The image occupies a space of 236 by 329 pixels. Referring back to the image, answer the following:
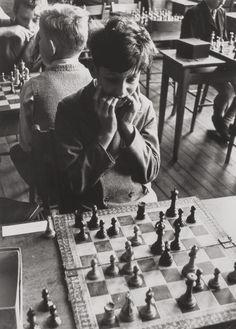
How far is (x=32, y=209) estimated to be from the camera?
2025 mm

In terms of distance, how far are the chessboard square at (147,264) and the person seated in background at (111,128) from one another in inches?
21.1

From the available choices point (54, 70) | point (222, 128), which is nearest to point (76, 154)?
point (54, 70)

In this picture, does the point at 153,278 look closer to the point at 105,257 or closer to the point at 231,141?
the point at 105,257

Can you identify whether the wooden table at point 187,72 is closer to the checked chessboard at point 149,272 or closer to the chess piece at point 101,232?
the checked chessboard at point 149,272

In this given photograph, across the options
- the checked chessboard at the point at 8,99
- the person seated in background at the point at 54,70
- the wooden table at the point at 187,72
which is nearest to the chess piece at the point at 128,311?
the person seated in background at the point at 54,70

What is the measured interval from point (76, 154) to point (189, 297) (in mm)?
840

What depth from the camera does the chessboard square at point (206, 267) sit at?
1.36 m

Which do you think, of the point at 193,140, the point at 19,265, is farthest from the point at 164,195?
the point at 19,265

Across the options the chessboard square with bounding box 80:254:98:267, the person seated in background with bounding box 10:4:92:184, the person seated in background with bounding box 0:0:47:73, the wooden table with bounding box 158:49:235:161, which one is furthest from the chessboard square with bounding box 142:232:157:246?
the person seated in background with bounding box 0:0:47:73

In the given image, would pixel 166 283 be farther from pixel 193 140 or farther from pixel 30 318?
pixel 193 140

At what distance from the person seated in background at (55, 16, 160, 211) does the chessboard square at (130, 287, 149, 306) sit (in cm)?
67

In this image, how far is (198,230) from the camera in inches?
61.7

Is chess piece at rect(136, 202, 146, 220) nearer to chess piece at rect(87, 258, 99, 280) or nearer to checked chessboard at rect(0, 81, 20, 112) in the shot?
chess piece at rect(87, 258, 99, 280)

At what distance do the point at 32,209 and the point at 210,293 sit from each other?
105 cm
